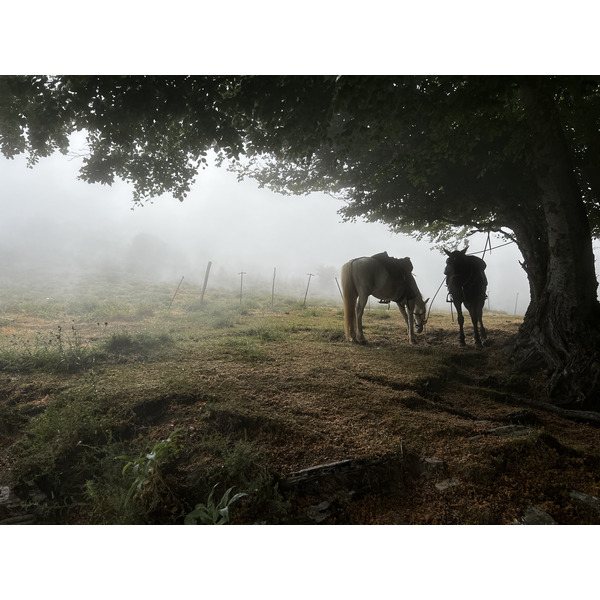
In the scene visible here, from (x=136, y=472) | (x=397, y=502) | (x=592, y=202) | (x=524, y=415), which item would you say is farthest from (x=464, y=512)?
(x=592, y=202)

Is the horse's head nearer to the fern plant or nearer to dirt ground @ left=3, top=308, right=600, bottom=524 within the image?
dirt ground @ left=3, top=308, right=600, bottom=524

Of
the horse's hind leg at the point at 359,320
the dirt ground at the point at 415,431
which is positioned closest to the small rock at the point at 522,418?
the dirt ground at the point at 415,431

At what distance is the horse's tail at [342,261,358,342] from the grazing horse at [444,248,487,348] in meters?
1.44

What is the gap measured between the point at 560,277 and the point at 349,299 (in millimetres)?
2413

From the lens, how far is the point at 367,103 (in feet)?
8.11

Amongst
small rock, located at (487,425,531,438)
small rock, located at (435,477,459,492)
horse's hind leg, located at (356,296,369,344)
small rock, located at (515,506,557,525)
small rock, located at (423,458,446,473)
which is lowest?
small rock, located at (515,506,557,525)

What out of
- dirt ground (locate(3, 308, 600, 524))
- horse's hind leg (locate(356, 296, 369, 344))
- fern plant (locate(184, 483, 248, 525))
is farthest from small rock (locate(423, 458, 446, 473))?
horse's hind leg (locate(356, 296, 369, 344))

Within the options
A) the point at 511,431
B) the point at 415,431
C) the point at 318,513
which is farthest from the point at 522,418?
the point at 318,513

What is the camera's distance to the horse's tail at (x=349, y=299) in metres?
3.98

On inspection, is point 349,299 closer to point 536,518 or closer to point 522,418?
point 522,418

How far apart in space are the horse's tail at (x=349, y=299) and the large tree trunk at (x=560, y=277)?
1.90 meters

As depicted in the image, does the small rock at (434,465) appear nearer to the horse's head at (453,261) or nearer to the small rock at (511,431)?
the small rock at (511,431)

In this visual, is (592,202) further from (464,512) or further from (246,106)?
(246,106)

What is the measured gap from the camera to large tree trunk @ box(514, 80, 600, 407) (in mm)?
2672
